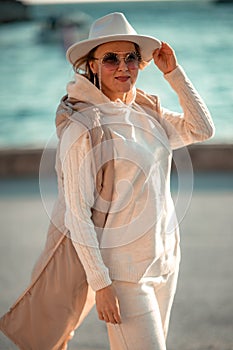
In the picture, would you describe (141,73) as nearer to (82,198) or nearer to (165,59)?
(165,59)

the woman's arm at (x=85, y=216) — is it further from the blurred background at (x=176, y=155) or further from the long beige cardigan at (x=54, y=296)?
the blurred background at (x=176, y=155)

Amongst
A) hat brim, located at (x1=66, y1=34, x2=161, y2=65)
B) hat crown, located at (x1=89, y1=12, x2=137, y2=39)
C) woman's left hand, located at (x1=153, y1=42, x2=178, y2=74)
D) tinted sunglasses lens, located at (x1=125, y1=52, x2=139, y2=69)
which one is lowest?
woman's left hand, located at (x1=153, y1=42, x2=178, y2=74)

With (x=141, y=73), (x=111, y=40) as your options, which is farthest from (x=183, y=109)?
(x=141, y=73)

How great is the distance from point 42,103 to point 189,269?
21.4m

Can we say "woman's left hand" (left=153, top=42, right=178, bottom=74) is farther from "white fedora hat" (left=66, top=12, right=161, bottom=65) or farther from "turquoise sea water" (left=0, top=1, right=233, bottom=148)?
"turquoise sea water" (left=0, top=1, right=233, bottom=148)

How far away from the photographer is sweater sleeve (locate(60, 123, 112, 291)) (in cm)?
306

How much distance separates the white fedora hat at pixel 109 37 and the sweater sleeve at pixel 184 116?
0.58ft

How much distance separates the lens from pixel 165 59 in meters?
3.43

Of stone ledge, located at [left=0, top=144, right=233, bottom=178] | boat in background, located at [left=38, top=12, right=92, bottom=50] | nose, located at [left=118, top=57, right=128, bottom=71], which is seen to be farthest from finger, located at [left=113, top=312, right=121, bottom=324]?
boat in background, located at [left=38, top=12, right=92, bottom=50]

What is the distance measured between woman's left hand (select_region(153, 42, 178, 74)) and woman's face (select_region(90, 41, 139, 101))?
0.15 m

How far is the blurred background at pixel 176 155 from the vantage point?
4953mm

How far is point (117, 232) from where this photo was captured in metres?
3.18

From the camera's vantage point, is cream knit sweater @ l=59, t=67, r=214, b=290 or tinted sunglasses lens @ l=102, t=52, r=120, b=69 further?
tinted sunglasses lens @ l=102, t=52, r=120, b=69

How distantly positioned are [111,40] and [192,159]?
227 inches
